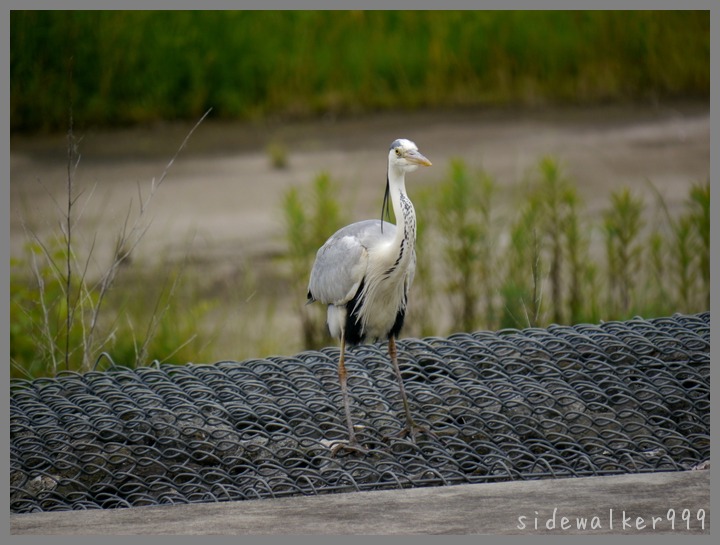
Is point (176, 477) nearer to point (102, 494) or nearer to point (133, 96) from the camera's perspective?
point (102, 494)

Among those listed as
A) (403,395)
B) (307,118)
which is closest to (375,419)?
(403,395)

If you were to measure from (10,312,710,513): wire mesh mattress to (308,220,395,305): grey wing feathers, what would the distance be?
32 cm

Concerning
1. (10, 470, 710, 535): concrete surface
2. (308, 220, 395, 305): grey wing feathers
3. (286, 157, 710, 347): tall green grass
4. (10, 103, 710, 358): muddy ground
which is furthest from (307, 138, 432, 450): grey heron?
(10, 103, 710, 358): muddy ground

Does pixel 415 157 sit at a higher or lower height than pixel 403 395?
higher

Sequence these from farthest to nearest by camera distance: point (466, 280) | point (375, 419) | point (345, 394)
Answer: point (466, 280) < point (375, 419) < point (345, 394)

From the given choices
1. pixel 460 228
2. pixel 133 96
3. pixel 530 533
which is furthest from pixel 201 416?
pixel 133 96

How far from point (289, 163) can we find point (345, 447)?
4.34 meters

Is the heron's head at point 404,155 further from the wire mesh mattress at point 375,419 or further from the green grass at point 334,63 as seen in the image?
the green grass at point 334,63

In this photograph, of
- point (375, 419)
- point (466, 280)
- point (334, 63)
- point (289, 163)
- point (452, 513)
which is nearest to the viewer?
point (452, 513)

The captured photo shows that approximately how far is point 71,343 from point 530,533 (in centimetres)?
235

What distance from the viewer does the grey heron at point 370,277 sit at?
103 inches

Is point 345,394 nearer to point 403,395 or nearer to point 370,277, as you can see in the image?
point 403,395

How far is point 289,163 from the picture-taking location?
682 cm

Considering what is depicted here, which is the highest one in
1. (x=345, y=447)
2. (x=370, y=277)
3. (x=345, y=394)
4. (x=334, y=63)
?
(x=334, y=63)
